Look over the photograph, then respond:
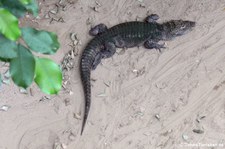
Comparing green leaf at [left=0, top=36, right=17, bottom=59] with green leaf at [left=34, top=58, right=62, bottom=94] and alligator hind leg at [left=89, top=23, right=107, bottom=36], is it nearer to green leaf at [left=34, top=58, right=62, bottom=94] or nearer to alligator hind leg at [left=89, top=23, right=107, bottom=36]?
green leaf at [left=34, top=58, right=62, bottom=94]

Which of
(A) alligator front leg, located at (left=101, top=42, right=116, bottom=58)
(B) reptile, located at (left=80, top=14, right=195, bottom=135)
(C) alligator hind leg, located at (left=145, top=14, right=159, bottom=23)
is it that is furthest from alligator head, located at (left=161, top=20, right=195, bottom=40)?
(A) alligator front leg, located at (left=101, top=42, right=116, bottom=58)

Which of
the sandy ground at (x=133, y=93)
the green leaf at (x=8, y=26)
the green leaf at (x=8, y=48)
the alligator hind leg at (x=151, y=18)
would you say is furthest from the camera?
the alligator hind leg at (x=151, y=18)

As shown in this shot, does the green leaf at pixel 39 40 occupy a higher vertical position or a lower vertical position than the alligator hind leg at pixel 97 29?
higher

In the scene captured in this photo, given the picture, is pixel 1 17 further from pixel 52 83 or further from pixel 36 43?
pixel 52 83

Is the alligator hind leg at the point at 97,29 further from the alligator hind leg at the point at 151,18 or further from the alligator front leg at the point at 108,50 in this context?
the alligator hind leg at the point at 151,18

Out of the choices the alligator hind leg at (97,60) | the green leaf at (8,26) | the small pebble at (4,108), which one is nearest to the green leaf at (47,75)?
the green leaf at (8,26)

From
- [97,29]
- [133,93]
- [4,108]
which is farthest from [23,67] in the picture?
[97,29]

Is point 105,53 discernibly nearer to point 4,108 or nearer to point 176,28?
point 176,28
